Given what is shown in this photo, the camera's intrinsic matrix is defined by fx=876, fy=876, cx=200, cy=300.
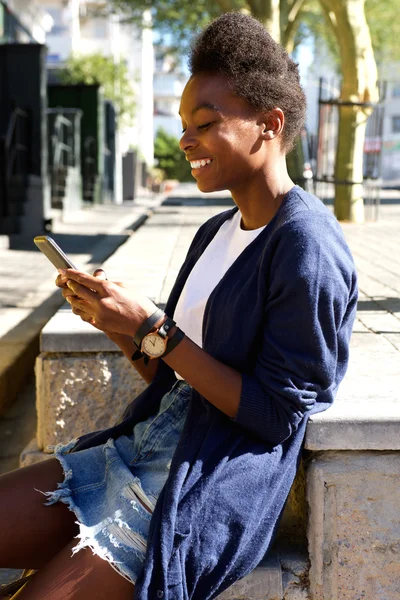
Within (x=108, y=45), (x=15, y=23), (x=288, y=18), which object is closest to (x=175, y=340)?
(x=288, y=18)

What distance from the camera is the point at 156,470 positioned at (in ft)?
7.29

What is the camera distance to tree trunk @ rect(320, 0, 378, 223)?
12.2 meters

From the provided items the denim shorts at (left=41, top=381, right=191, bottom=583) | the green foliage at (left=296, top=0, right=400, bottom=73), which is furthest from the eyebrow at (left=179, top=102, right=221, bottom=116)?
the green foliage at (left=296, top=0, right=400, bottom=73)

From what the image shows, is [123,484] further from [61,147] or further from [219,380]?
[61,147]

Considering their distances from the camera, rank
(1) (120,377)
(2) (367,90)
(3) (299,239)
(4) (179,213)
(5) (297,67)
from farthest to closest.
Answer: (4) (179,213) < (2) (367,90) < (1) (120,377) < (5) (297,67) < (3) (299,239)

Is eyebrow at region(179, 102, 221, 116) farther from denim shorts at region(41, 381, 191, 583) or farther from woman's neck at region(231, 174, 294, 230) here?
denim shorts at region(41, 381, 191, 583)

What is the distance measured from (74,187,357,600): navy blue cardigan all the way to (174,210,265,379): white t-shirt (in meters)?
0.11

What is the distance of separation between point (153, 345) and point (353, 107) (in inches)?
429

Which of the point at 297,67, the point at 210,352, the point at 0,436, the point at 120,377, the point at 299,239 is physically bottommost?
the point at 0,436

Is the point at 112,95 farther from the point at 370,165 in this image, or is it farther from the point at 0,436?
the point at 0,436

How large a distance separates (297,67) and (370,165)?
1172 centimetres

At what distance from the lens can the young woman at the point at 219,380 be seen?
6.60 feet

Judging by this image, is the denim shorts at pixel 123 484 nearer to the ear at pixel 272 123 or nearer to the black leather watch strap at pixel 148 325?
the black leather watch strap at pixel 148 325

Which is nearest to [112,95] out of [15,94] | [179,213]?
[15,94]
